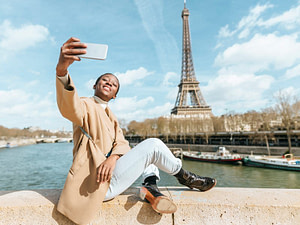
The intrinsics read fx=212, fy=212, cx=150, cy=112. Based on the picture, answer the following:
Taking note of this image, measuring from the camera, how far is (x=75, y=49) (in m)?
1.16

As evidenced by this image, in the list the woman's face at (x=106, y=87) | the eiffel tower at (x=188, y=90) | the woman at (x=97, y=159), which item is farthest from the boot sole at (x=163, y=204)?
the eiffel tower at (x=188, y=90)

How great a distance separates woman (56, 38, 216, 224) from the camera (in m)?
1.25

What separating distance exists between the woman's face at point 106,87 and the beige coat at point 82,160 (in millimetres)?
195

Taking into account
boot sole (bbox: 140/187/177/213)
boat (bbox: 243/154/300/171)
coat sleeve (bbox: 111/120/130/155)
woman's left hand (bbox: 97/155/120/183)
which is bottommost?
boat (bbox: 243/154/300/171)

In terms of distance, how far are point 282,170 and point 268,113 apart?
13.4 m

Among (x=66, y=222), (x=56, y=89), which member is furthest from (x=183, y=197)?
(x=56, y=89)

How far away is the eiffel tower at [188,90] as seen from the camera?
152 feet

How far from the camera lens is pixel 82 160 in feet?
4.66

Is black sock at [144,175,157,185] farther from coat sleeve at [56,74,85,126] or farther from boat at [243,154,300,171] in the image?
boat at [243,154,300,171]

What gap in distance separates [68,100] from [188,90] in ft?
158

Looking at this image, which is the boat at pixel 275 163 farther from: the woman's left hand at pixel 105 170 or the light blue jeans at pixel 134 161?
the woman's left hand at pixel 105 170

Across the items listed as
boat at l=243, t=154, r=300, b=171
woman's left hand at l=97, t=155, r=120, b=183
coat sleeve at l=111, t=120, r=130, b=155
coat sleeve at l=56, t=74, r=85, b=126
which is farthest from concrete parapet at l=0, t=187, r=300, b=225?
boat at l=243, t=154, r=300, b=171

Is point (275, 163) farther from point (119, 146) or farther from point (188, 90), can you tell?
point (188, 90)

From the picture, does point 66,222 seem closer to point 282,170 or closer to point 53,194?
point 53,194
